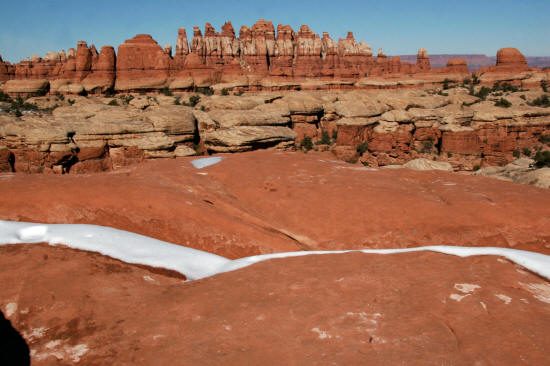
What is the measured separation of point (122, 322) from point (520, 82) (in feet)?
212

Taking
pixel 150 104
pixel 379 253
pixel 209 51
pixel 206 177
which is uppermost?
pixel 209 51

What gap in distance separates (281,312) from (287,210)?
3969 mm

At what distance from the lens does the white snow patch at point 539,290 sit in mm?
3613

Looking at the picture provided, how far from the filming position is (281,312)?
3391 millimetres

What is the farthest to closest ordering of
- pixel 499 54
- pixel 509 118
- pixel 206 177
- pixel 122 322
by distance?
pixel 499 54, pixel 509 118, pixel 206 177, pixel 122 322

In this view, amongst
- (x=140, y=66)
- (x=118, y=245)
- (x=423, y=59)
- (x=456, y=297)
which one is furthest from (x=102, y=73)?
(x=423, y=59)

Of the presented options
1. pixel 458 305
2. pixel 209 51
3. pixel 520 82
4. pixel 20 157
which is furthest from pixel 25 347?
pixel 209 51

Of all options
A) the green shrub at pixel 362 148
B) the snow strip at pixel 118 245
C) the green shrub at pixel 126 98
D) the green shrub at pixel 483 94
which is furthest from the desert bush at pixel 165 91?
the snow strip at pixel 118 245

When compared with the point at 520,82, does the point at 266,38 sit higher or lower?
higher

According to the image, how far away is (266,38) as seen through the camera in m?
76.7

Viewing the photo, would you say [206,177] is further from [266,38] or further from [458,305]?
[266,38]

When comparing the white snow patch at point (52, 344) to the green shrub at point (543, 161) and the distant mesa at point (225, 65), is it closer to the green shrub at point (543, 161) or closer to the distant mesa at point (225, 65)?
the green shrub at point (543, 161)

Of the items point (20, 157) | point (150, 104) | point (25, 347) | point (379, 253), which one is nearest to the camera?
point (25, 347)

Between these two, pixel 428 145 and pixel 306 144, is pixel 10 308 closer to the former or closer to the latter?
pixel 306 144
